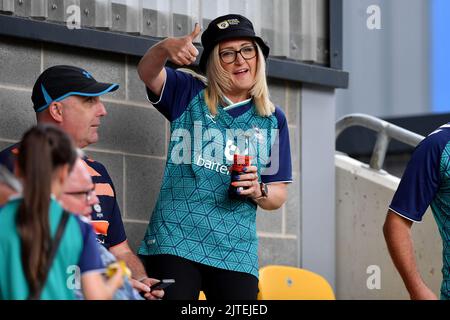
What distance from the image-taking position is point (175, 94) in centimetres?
463

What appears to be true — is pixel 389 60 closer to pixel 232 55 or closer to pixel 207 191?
pixel 232 55

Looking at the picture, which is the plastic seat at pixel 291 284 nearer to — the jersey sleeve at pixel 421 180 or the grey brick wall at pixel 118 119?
the grey brick wall at pixel 118 119

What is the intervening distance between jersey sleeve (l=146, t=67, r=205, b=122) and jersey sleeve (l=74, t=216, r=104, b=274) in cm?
163

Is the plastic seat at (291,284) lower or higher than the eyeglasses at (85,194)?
lower

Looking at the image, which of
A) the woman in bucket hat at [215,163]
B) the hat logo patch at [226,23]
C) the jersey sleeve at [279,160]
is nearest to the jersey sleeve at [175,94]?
the woman in bucket hat at [215,163]

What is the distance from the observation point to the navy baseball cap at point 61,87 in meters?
4.27

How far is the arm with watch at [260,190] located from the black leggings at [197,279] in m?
0.30

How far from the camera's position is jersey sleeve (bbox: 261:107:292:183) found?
470cm

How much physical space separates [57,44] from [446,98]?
26.7 feet

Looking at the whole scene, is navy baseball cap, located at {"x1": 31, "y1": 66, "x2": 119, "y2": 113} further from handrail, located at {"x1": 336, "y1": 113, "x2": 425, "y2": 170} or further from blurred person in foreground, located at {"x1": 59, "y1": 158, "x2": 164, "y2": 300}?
handrail, located at {"x1": 336, "y1": 113, "x2": 425, "y2": 170}

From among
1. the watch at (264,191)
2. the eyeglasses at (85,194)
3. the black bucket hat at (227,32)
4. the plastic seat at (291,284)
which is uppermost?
the black bucket hat at (227,32)

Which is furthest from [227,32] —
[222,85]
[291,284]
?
[291,284]

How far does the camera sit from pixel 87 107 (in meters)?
4.31
